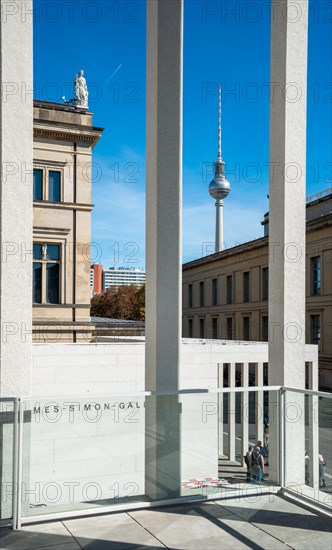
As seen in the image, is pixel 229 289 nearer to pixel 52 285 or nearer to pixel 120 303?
pixel 120 303

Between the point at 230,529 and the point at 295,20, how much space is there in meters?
6.63

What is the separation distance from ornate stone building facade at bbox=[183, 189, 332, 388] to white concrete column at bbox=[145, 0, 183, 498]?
36170 mm

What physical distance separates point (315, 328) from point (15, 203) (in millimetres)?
41061

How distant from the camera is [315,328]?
146ft

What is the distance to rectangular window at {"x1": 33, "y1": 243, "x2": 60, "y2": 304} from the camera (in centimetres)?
2616

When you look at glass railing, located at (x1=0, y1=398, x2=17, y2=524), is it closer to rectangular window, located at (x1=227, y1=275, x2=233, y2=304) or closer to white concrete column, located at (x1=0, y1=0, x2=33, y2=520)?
white concrete column, located at (x1=0, y1=0, x2=33, y2=520)

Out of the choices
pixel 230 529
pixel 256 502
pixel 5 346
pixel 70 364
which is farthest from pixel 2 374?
pixel 70 364

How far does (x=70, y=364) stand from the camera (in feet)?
49.0

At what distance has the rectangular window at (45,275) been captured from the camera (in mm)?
26156

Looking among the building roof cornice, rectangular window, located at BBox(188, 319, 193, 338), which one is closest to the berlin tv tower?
rectangular window, located at BBox(188, 319, 193, 338)

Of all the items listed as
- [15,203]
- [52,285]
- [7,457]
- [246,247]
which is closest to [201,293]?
[246,247]

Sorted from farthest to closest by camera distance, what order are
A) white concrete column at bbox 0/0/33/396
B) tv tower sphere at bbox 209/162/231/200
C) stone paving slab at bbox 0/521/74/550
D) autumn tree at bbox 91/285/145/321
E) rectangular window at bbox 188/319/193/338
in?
tv tower sphere at bbox 209/162/231/200 < rectangular window at bbox 188/319/193/338 < autumn tree at bbox 91/285/145/321 < white concrete column at bbox 0/0/33/396 < stone paving slab at bbox 0/521/74/550

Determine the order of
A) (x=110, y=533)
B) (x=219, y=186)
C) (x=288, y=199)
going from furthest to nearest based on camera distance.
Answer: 1. (x=219, y=186)
2. (x=288, y=199)
3. (x=110, y=533)

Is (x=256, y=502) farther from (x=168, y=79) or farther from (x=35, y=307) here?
(x=35, y=307)
